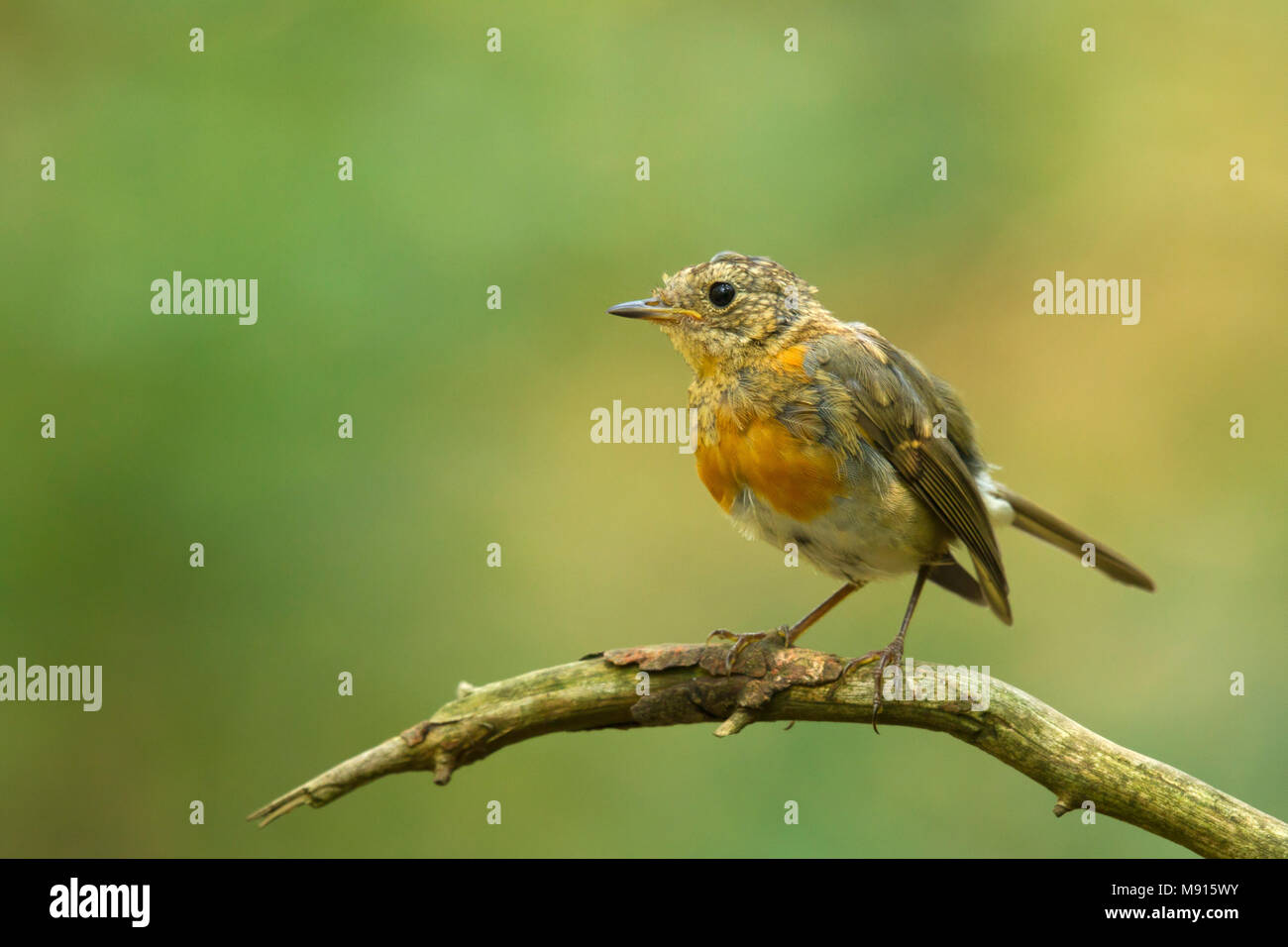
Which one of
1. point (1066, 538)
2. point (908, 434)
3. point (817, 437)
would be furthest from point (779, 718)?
point (1066, 538)

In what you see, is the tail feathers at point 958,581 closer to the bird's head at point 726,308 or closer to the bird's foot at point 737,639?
the bird's foot at point 737,639

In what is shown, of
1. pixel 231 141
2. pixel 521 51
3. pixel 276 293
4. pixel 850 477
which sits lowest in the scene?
pixel 850 477

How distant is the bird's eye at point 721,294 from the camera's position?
4.25m

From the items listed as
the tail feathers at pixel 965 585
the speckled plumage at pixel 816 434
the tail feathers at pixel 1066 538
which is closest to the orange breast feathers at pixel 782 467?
the speckled plumage at pixel 816 434

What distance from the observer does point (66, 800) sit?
5648 millimetres

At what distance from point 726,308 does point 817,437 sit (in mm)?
600

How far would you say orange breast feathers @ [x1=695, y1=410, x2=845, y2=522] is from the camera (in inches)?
154

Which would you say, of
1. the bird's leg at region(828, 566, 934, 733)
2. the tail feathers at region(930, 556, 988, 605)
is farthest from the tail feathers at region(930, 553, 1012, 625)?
the bird's leg at region(828, 566, 934, 733)

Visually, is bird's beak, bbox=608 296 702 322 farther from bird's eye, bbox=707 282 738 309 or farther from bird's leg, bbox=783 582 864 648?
bird's leg, bbox=783 582 864 648

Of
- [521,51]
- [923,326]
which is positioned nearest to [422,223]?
[521,51]

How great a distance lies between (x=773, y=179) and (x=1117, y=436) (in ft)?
7.37

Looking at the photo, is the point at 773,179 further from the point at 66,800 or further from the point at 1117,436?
the point at 66,800

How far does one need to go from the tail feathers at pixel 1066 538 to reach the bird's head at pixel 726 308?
1127mm

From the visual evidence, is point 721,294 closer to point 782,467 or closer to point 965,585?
point 782,467
